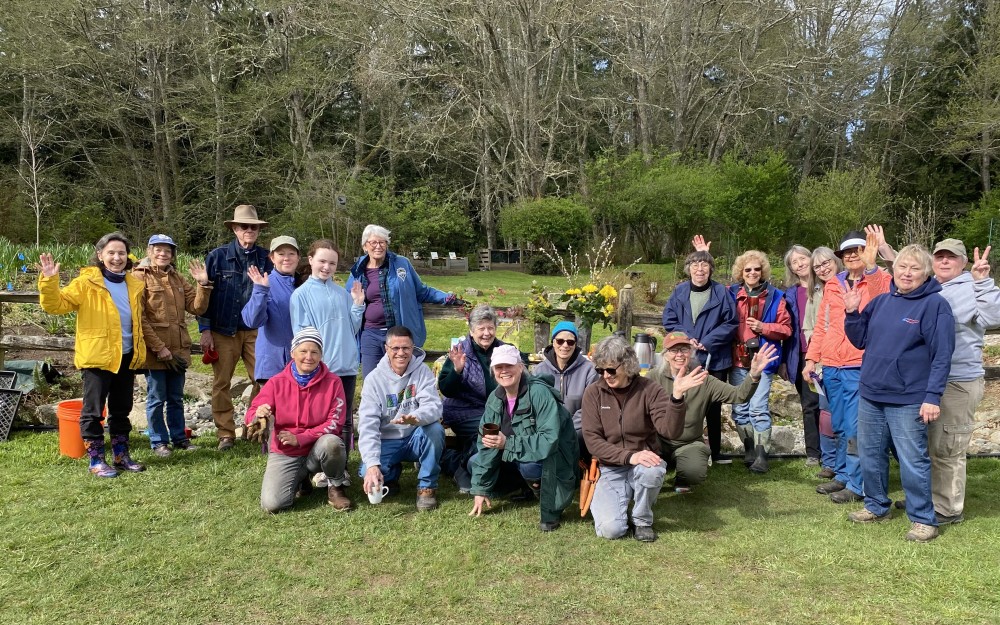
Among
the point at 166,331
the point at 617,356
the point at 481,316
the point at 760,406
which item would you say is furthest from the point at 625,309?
the point at 166,331

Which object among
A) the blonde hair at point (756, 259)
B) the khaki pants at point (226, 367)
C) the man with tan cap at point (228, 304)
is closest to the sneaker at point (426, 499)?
the khaki pants at point (226, 367)

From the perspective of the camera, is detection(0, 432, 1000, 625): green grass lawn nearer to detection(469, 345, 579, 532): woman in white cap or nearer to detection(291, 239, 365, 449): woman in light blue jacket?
detection(469, 345, 579, 532): woman in white cap

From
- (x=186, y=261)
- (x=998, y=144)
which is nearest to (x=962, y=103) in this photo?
A: (x=998, y=144)

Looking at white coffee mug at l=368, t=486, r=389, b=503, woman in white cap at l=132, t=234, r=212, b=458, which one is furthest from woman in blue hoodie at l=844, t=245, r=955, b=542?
woman in white cap at l=132, t=234, r=212, b=458

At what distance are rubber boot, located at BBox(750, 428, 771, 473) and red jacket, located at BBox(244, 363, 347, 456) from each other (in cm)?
304

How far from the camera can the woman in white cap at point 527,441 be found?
410cm

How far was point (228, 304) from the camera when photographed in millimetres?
5441

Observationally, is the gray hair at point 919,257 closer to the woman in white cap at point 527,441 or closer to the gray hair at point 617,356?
the gray hair at point 617,356

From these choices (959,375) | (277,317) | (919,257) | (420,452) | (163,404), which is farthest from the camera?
(163,404)

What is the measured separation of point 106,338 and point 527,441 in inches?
118

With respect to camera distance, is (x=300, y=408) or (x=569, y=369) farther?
(x=569, y=369)

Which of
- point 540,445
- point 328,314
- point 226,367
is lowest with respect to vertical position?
point 540,445

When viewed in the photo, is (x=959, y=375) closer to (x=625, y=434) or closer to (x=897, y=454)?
(x=897, y=454)

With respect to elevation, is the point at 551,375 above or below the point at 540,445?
above
